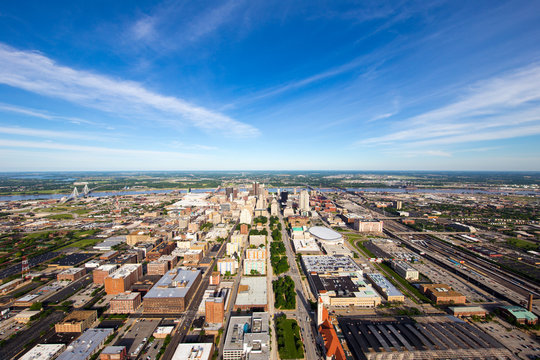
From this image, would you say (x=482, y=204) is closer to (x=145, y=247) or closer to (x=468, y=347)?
(x=468, y=347)

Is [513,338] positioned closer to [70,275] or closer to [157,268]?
[157,268]

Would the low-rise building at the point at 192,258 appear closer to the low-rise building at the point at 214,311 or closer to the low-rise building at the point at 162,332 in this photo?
the low-rise building at the point at 214,311

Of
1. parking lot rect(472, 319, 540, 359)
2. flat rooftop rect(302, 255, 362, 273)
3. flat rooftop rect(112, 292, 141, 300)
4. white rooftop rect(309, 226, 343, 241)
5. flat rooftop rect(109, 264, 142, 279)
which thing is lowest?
parking lot rect(472, 319, 540, 359)

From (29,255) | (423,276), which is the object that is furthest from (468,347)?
(29,255)

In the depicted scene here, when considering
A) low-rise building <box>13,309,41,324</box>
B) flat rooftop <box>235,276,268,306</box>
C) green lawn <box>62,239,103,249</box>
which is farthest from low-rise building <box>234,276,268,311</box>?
green lawn <box>62,239,103,249</box>

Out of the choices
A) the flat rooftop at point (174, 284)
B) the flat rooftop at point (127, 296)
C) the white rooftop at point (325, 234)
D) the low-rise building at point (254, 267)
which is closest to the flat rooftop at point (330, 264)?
the low-rise building at point (254, 267)

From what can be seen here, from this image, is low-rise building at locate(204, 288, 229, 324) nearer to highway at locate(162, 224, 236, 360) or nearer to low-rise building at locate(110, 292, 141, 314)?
highway at locate(162, 224, 236, 360)

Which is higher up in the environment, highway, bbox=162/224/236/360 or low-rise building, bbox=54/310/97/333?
low-rise building, bbox=54/310/97/333
